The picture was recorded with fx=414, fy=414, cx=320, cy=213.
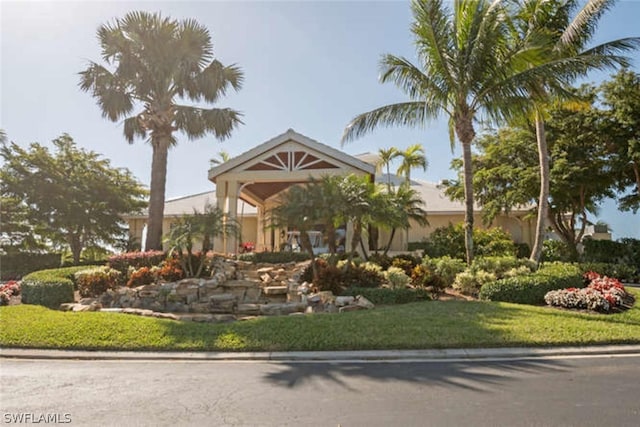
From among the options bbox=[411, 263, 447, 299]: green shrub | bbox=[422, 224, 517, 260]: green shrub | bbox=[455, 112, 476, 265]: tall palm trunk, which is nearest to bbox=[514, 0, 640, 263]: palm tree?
bbox=[455, 112, 476, 265]: tall palm trunk

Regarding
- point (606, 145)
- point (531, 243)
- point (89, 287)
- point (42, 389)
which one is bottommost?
point (42, 389)

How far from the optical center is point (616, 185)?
68.5 ft

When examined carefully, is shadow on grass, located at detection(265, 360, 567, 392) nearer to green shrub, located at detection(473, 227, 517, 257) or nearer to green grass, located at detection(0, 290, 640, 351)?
green grass, located at detection(0, 290, 640, 351)

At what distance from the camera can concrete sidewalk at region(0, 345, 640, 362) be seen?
711 centimetres

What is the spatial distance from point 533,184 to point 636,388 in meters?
15.6

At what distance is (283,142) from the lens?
17578 mm

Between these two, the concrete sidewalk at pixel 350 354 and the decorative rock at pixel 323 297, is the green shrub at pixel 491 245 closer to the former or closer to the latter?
the decorative rock at pixel 323 297

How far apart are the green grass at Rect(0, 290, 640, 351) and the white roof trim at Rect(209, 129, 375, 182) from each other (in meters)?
8.57

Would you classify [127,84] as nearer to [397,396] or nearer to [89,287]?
[89,287]

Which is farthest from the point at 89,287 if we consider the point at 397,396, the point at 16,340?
the point at 397,396

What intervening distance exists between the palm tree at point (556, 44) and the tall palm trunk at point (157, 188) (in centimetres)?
1438

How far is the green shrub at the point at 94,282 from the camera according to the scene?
1241cm

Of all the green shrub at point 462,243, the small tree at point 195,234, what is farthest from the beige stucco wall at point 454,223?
the small tree at point 195,234

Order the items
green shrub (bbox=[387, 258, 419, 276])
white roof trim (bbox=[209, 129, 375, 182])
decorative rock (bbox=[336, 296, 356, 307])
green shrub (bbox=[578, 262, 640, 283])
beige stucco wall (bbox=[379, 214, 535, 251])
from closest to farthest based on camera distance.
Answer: decorative rock (bbox=[336, 296, 356, 307]) → green shrub (bbox=[387, 258, 419, 276]) → green shrub (bbox=[578, 262, 640, 283]) → white roof trim (bbox=[209, 129, 375, 182]) → beige stucco wall (bbox=[379, 214, 535, 251])
